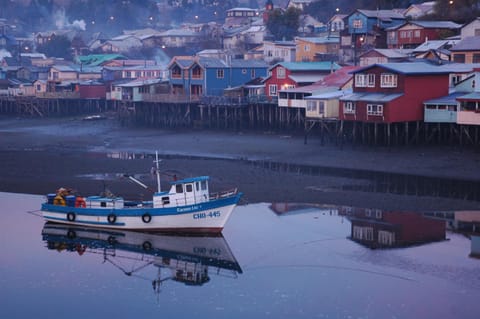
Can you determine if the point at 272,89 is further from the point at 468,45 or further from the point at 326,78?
the point at 468,45

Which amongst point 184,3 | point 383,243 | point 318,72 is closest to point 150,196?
point 383,243

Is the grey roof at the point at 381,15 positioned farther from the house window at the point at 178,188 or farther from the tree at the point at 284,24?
the house window at the point at 178,188

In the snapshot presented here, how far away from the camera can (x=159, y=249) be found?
2819 centimetres

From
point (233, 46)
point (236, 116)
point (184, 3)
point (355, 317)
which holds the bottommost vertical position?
point (355, 317)

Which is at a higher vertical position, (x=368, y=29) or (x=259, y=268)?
(x=368, y=29)

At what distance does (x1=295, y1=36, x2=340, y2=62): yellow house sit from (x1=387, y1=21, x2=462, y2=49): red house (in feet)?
33.7

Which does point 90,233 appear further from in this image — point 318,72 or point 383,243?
point 318,72

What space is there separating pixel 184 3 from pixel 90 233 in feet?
570

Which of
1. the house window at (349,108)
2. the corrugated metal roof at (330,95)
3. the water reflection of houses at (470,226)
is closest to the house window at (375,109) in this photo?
the house window at (349,108)

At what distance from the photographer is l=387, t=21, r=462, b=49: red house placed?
71312mm

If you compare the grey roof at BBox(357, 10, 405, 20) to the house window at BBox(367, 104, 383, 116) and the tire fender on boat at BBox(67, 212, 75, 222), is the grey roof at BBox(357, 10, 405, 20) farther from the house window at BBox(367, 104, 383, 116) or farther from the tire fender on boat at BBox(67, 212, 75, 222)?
the tire fender on boat at BBox(67, 212, 75, 222)

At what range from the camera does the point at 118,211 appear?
3044 cm

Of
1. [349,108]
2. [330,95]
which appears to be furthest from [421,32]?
[349,108]

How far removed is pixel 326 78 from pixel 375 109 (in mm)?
12509
